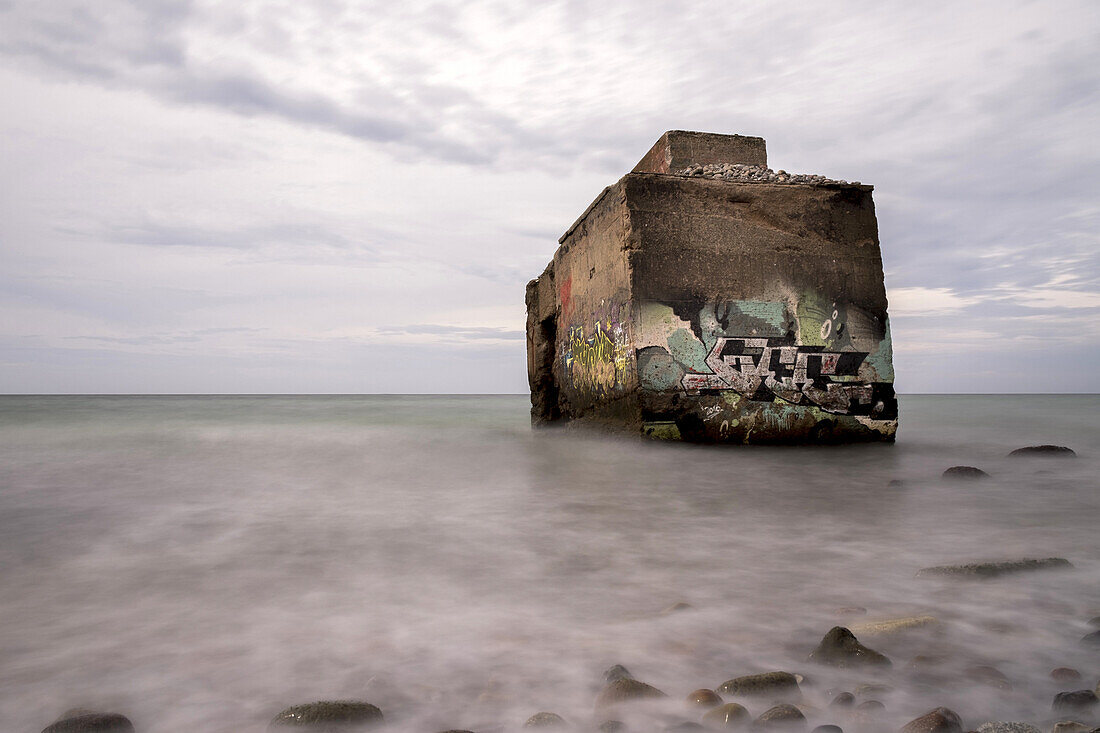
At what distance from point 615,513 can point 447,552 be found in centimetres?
98

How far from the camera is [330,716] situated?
3.91ft

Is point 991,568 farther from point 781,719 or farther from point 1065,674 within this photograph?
point 781,719

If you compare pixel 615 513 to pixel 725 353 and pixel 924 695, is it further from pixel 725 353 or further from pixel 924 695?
pixel 725 353

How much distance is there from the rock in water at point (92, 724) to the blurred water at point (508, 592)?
4 cm

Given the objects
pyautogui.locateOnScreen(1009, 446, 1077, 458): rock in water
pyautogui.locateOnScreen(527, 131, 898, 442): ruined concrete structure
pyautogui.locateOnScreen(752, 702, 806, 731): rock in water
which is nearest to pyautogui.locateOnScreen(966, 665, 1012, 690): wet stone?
pyautogui.locateOnScreen(752, 702, 806, 731): rock in water

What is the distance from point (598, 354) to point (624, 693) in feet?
19.0

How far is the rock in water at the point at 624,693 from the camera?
123 centimetres

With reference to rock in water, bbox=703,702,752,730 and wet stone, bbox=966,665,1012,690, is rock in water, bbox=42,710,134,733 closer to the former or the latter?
rock in water, bbox=703,702,752,730

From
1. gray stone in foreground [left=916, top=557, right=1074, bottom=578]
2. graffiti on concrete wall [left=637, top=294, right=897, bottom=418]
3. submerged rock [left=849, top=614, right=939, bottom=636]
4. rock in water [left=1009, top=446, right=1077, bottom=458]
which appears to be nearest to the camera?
submerged rock [left=849, top=614, right=939, bottom=636]

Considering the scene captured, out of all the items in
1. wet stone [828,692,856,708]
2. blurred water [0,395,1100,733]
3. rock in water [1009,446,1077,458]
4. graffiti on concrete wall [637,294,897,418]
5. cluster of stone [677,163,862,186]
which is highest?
cluster of stone [677,163,862,186]

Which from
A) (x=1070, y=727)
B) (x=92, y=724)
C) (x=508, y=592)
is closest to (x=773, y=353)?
(x=508, y=592)

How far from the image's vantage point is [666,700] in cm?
124

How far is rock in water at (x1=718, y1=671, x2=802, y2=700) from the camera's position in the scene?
48.7 inches

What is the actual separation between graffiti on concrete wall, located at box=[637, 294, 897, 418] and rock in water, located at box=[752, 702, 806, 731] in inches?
188
